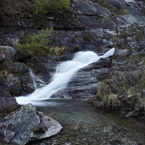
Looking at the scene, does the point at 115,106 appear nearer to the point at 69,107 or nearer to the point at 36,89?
the point at 69,107

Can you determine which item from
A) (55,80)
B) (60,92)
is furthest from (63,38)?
(60,92)

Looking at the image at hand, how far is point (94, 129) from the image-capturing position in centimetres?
635

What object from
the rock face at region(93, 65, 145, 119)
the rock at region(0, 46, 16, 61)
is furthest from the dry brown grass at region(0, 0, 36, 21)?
the rock face at region(93, 65, 145, 119)

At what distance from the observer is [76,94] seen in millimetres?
11969

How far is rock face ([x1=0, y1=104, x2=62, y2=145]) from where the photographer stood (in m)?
5.35

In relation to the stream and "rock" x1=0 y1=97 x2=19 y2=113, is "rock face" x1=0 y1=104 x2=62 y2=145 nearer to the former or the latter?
the stream

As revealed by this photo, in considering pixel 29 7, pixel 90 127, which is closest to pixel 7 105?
pixel 90 127

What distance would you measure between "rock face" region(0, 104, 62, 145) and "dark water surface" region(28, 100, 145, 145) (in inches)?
10.0

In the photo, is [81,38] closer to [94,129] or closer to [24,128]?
[94,129]

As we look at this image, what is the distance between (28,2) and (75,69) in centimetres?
1052

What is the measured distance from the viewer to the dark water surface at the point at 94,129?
5473 mm

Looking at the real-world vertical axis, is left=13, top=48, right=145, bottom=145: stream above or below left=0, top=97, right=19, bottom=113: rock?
above

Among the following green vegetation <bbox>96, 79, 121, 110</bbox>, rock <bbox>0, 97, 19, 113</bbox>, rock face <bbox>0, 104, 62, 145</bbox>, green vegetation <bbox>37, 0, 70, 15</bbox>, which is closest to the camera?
rock face <bbox>0, 104, 62, 145</bbox>

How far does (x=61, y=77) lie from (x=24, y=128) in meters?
8.63
